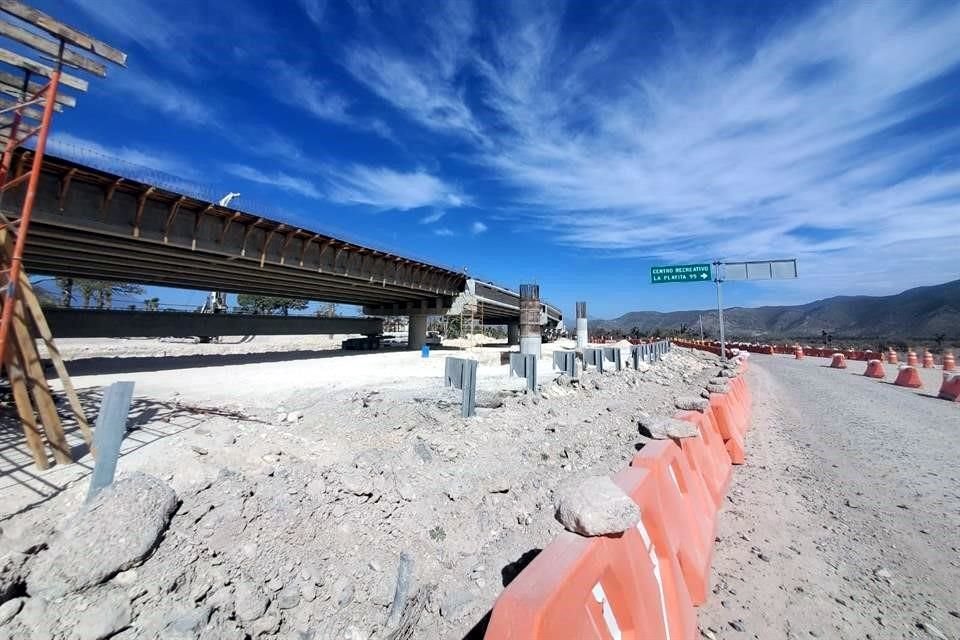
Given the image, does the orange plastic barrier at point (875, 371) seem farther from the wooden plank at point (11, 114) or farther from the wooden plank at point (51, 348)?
the wooden plank at point (11, 114)

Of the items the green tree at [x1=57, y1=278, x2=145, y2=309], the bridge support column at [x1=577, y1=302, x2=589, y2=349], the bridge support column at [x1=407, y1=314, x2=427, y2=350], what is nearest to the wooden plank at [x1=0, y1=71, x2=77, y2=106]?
the bridge support column at [x1=577, y1=302, x2=589, y2=349]

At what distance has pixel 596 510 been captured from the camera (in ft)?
6.89

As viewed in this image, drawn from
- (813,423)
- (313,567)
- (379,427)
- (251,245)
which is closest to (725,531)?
(313,567)

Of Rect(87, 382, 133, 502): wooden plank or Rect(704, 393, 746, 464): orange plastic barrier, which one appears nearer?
Rect(87, 382, 133, 502): wooden plank

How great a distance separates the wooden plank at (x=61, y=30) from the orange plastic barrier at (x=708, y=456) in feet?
30.0

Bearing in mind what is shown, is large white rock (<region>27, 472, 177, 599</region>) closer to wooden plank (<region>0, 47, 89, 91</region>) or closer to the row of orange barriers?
the row of orange barriers

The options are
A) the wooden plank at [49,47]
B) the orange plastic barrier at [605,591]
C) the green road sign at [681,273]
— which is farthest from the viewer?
the green road sign at [681,273]

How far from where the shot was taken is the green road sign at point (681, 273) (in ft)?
106

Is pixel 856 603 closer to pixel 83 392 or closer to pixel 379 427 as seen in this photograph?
pixel 379 427

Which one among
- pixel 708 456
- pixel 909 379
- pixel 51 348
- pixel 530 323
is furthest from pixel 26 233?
pixel 909 379

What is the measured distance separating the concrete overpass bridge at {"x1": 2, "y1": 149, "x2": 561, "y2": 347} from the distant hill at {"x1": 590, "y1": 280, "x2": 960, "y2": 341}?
78294 millimetres

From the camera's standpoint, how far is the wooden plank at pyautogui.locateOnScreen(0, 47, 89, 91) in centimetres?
558

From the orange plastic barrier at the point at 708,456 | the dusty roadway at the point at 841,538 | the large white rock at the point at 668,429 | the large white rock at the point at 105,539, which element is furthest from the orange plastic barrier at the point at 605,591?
the large white rock at the point at 105,539

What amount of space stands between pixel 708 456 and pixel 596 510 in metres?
3.33
